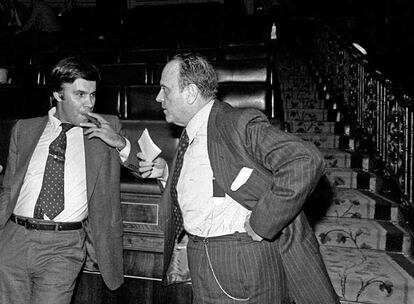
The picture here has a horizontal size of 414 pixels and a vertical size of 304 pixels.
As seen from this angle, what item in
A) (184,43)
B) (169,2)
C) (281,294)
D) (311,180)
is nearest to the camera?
(311,180)

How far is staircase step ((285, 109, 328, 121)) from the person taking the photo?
3.31 metres

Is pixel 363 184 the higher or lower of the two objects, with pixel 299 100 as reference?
lower

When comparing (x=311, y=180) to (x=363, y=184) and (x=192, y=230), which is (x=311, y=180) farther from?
(x=363, y=184)

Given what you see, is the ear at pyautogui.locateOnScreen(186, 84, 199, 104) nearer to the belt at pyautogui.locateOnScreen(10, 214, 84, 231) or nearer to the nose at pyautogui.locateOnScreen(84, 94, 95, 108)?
the nose at pyautogui.locateOnScreen(84, 94, 95, 108)

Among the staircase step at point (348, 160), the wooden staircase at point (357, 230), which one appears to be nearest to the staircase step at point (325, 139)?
the wooden staircase at point (357, 230)

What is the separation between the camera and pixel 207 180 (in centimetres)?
105

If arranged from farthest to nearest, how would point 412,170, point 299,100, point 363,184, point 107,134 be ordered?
point 299,100
point 363,184
point 412,170
point 107,134

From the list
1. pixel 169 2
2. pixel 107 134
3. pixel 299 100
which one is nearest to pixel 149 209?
pixel 107 134

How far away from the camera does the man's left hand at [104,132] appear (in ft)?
4.22

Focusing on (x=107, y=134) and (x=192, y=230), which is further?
(x=107, y=134)

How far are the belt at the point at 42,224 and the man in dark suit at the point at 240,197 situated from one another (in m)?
0.38

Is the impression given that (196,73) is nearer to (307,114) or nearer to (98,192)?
(98,192)

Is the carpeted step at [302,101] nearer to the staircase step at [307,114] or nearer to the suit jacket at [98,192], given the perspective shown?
the staircase step at [307,114]

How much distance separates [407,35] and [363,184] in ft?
8.74
